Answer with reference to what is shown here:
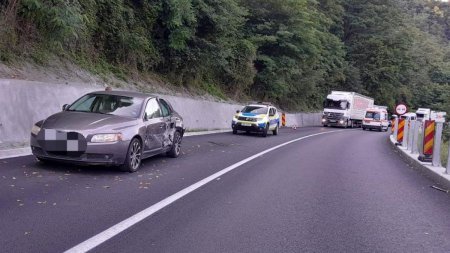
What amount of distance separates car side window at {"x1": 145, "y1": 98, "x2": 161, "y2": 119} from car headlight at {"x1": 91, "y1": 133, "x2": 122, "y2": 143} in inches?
56.9

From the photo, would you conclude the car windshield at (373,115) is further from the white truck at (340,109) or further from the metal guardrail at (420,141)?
the metal guardrail at (420,141)

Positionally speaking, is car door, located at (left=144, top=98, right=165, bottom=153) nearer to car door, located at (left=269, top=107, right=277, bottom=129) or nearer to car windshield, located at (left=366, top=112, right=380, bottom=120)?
car door, located at (left=269, top=107, right=277, bottom=129)

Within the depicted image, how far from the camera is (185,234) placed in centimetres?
563

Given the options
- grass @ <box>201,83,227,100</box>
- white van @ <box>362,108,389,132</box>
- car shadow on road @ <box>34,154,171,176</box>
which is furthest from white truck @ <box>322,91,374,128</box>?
car shadow on road @ <box>34,154,171,176</box>

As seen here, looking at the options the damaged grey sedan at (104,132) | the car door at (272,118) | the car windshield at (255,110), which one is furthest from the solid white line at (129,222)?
the car door at (272,118)

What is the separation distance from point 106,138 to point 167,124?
267 centimetres

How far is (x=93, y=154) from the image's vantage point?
8.83 metres

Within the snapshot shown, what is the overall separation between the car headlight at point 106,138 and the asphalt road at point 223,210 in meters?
0.67

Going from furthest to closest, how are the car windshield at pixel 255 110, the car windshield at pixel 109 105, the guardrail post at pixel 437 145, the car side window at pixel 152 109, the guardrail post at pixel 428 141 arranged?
the car windshield at pixel 255 110 < the guardrail post at pixel 428 141 < the guardrail post at pixel 437 145 < the car side window at pixel 152 109 < the car windshield at pixel 109 105

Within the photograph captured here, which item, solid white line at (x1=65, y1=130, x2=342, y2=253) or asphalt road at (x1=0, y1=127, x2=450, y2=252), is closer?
solid white line at (x1=65, y1=130, x2=342, y2=253)

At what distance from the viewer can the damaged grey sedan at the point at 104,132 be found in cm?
879

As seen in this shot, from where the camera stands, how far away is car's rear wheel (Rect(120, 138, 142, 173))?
368 inches

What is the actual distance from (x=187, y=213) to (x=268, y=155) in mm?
8478

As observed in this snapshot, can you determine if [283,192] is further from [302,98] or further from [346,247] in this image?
[302,98]
